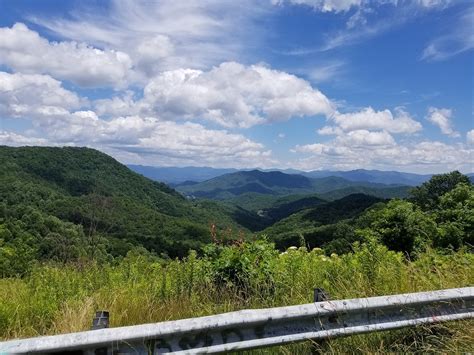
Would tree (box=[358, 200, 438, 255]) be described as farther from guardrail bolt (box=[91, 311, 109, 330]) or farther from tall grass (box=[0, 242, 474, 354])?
guardrail bolt (box=[91, 311, 109, 330])

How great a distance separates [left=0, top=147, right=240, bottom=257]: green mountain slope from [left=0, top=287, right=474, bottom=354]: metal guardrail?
4.59 metres

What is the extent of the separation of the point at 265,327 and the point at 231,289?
176 cm

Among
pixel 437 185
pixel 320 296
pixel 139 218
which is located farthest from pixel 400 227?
pixel 139 218

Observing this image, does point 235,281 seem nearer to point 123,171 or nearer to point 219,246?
point 219,246

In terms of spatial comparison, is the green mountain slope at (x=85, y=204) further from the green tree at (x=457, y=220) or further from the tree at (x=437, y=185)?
the tree at (x=437, y=185)

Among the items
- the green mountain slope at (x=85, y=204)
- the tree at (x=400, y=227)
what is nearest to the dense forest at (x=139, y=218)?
the tree at (x=400, y=227)

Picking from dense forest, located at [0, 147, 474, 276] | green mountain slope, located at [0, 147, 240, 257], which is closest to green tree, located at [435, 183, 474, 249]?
dense forest, located at [0, 147, 474, 276]

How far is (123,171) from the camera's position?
190875 millimetres

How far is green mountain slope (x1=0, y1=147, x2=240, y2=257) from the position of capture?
68000 mm

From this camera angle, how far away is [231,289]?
470 centimetres

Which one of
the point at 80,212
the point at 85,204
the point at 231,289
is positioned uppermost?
the point at 231,289

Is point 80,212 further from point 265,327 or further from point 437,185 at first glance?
point 265,327

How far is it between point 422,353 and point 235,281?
86.8 inches

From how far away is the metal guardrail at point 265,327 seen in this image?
8.43 feet
